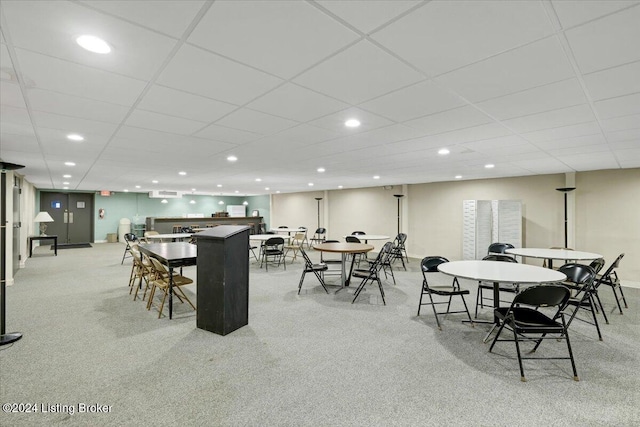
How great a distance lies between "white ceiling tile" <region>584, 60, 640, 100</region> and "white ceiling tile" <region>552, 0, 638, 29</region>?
0.82m

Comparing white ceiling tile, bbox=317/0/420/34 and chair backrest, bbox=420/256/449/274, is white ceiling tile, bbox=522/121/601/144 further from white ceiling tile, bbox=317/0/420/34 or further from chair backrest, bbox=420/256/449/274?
white ceiling tile, bbox=317/0/420/34

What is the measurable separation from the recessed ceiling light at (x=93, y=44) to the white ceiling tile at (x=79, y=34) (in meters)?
0.03

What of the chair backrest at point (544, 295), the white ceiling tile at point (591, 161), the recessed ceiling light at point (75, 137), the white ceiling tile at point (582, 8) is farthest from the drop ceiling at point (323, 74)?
the chair backrest at point (544, 295)

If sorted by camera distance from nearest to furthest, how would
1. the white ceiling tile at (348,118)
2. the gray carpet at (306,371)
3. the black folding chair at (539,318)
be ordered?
the gray carpet at (306,371) < the black folding chair at (539,318) < the white ceiling tile at (348,118)

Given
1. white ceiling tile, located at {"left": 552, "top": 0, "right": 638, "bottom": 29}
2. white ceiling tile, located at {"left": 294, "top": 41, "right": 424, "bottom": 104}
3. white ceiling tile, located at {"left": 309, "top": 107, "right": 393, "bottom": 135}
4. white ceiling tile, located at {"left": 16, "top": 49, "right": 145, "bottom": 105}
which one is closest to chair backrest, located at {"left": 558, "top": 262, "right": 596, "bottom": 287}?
white ceiling tile, located at {"left": 309, "top": 107, "right": 393, "bottom": 135}

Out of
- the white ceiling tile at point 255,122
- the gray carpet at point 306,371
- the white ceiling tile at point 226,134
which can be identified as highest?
the white ceiling tile at point 226,134

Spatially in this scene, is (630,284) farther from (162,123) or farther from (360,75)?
(162,123)

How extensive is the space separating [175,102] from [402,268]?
6742 mm

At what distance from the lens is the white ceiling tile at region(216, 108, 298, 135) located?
304 cm

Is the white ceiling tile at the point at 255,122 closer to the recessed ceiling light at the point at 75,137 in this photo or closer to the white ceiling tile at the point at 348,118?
the white ceiling tile at the point at 348,118

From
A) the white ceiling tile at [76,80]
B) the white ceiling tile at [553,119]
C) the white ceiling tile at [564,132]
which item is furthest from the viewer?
the white ceiling tile at [564,132]

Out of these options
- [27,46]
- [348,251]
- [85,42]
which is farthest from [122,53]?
[348,251]

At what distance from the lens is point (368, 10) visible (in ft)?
4.78

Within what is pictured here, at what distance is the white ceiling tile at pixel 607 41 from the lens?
1.51m
